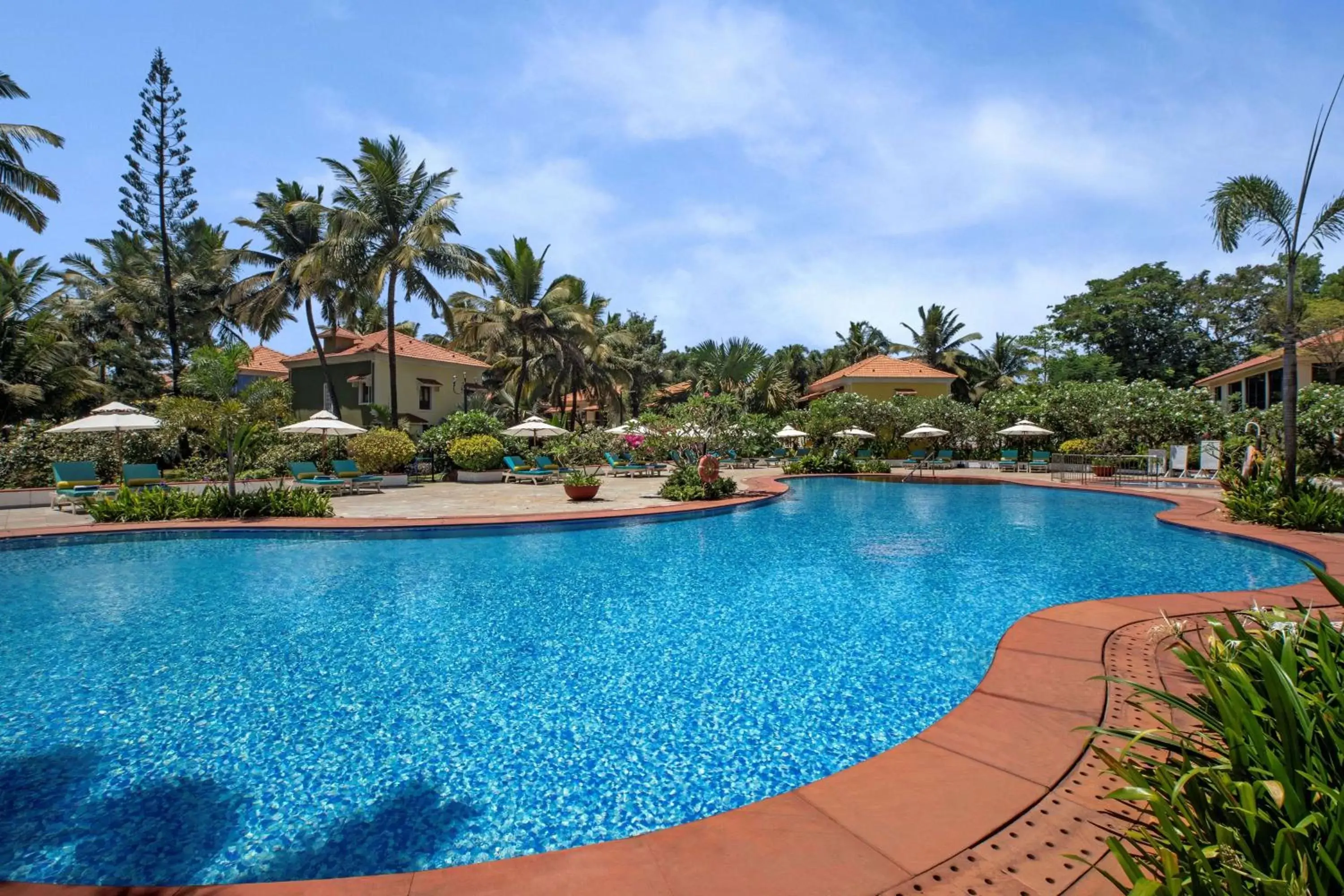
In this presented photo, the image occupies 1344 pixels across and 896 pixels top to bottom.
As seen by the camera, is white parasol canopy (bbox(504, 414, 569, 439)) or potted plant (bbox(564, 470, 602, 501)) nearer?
potted plant (bbox(564, 470, 602, 501))

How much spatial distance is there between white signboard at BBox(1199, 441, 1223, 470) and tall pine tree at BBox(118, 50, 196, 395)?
36.0 meters

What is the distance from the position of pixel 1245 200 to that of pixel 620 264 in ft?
63.5

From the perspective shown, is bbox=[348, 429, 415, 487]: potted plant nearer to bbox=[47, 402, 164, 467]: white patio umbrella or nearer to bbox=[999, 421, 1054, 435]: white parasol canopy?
bbox=[47, 402, 164, 467]: white patio umbrella

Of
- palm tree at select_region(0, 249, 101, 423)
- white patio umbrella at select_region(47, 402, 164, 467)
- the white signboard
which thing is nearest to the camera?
white patio umbrella at select_region(47, 402, 164, 467)

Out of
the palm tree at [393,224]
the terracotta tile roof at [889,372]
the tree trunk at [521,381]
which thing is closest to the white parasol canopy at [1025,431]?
the terracotta tile roof at [889,372]

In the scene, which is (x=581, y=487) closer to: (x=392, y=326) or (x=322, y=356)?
(x=392, y=326)

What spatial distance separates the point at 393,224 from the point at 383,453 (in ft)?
30.0

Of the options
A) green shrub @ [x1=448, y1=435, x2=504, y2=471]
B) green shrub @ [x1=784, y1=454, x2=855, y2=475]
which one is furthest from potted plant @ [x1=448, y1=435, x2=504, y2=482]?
green shrub @ [x1=784, y1=454, x2=855, y2=475]

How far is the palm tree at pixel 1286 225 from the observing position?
9.52 m

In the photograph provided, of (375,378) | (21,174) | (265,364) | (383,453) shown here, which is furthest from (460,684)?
(265,364)

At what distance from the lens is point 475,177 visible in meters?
13.5

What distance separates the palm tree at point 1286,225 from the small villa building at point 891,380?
2446cm

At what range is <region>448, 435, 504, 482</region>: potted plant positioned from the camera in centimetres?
2150

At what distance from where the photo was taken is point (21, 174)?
16266mm
